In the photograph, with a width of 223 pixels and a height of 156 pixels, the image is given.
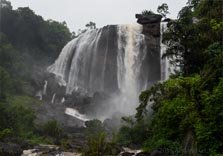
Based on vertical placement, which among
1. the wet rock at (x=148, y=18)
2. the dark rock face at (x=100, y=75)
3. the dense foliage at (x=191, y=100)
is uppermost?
the wet rock at (x=148, y=18)

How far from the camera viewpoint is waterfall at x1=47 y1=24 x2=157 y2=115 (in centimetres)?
4169

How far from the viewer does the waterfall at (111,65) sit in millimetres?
41688

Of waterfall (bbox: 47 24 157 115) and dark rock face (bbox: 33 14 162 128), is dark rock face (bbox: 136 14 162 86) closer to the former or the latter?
dark rock face (bbox: 33 14 162 128)

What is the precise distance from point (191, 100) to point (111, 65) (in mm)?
27166

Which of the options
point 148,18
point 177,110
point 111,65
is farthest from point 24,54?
point 177,110

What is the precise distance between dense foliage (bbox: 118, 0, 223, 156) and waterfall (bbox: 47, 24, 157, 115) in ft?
55.5

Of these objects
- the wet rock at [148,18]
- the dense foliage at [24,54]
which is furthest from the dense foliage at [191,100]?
the wet rock at [148,18]

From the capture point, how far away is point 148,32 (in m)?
43.1

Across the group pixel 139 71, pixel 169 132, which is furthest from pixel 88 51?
pixel 169 132

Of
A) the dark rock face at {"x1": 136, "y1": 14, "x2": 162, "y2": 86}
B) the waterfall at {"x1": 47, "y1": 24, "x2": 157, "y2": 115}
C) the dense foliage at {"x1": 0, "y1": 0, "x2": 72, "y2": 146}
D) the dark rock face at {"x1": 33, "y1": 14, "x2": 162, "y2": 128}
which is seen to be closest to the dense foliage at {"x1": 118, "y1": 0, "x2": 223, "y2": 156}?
the dense foliage at {"x1": 0, "y1": 0, "x2": 72, "y2": 146}

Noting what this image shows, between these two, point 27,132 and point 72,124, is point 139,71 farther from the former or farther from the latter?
point 27,132

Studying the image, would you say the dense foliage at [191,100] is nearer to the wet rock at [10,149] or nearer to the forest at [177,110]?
the forest at [177,110]

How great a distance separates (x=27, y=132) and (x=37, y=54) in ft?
80.8

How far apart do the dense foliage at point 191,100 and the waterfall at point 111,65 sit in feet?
55.5
